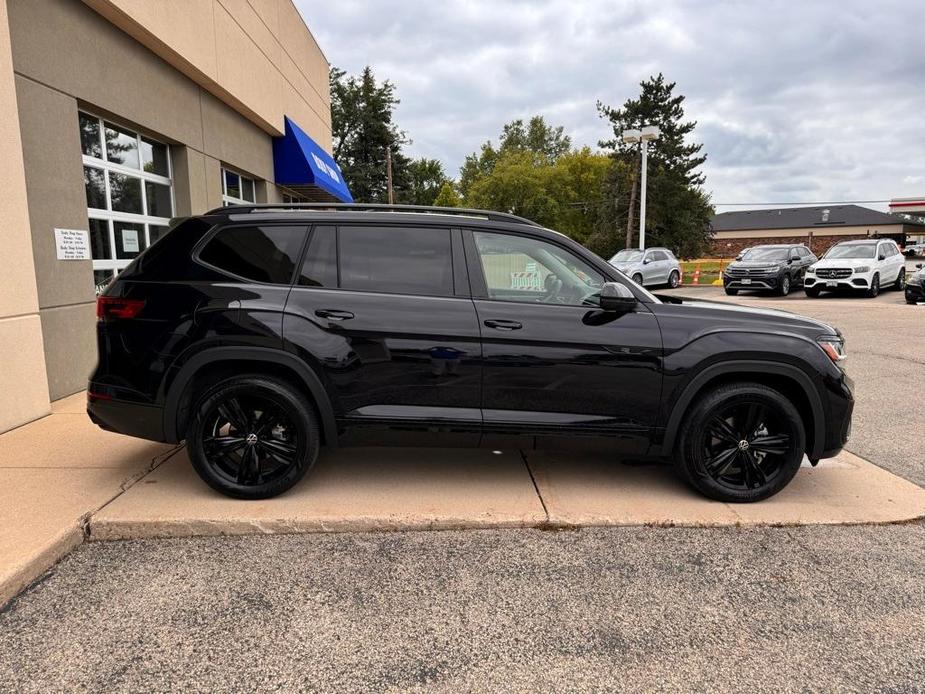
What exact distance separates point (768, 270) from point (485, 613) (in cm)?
2039

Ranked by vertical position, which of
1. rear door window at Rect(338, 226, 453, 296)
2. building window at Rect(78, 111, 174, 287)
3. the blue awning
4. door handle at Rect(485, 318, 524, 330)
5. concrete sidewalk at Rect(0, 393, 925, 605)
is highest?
the blue awning

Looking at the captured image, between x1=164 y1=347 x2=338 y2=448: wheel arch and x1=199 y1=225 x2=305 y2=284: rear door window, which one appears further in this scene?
x1=199 y1=225 x2=305 y2=284: rear door window

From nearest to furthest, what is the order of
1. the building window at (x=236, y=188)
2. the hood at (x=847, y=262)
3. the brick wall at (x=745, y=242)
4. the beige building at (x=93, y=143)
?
1. the beige building at (x=93, y=143)
2. the building window at (x=236, y=188)
3. the hood at (x=847, y=262)
4. the brick wall at (x=745, y=242)

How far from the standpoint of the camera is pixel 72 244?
6.28m

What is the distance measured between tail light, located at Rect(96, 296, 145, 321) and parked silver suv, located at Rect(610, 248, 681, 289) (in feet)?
65.3

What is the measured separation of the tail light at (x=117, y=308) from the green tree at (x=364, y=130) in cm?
4763

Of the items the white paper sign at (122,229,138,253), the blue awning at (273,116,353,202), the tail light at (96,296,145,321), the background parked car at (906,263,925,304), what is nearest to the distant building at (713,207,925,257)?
the background parked car at (906,263,925,304)

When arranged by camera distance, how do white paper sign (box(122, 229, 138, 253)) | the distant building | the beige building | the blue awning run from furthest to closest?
the distant building → the blue awning → white paper sign (box(122, 229, 138, 253)) → the beige building

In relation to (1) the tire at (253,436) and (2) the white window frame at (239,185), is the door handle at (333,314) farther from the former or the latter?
(2) the white window frame at (239,185)

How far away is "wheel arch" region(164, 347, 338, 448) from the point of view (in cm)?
364

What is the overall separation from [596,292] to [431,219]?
1196 millimetres

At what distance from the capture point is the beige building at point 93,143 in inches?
207

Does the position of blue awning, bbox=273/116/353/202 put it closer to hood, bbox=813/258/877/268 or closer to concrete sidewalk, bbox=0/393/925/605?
concrete sidewalk, bbox=0/393/925/605

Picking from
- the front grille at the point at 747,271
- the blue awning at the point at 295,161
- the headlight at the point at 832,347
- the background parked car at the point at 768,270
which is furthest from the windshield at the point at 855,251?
the headlight at the point at 832,347
